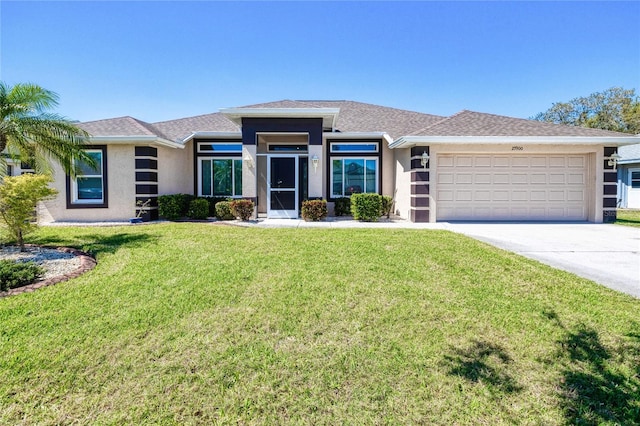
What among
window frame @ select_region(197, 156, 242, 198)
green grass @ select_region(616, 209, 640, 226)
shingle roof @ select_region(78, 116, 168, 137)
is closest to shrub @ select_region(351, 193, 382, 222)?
window frame @ select_region(197, 156, 242, 198)

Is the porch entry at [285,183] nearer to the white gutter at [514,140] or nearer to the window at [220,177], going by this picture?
the window at [220,177]

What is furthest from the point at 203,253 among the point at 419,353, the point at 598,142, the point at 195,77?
the point at 598,142

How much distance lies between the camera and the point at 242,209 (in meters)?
12.9

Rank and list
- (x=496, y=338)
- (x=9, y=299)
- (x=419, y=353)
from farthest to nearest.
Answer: (x=9, y=299)
(x=496, y=338)
(x=419, y=353)

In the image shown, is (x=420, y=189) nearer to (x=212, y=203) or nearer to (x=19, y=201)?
(x=212, y=203)

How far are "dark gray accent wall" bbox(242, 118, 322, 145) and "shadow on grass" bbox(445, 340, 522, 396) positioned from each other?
1105cm

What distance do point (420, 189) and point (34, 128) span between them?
40.2 ft

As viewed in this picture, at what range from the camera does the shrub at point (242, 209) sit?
507 inches

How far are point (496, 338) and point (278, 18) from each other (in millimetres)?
14444

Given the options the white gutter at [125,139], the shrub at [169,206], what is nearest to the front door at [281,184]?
the shrub at [169,206]

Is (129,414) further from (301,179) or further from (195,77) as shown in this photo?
(195,77)

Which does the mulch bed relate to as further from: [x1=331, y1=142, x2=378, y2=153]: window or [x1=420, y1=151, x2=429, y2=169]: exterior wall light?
[x1=331, y1=142, x2=378, y2=153]: window

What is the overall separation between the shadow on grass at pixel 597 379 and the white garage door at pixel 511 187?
33.0 feet

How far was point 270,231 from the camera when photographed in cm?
1016
